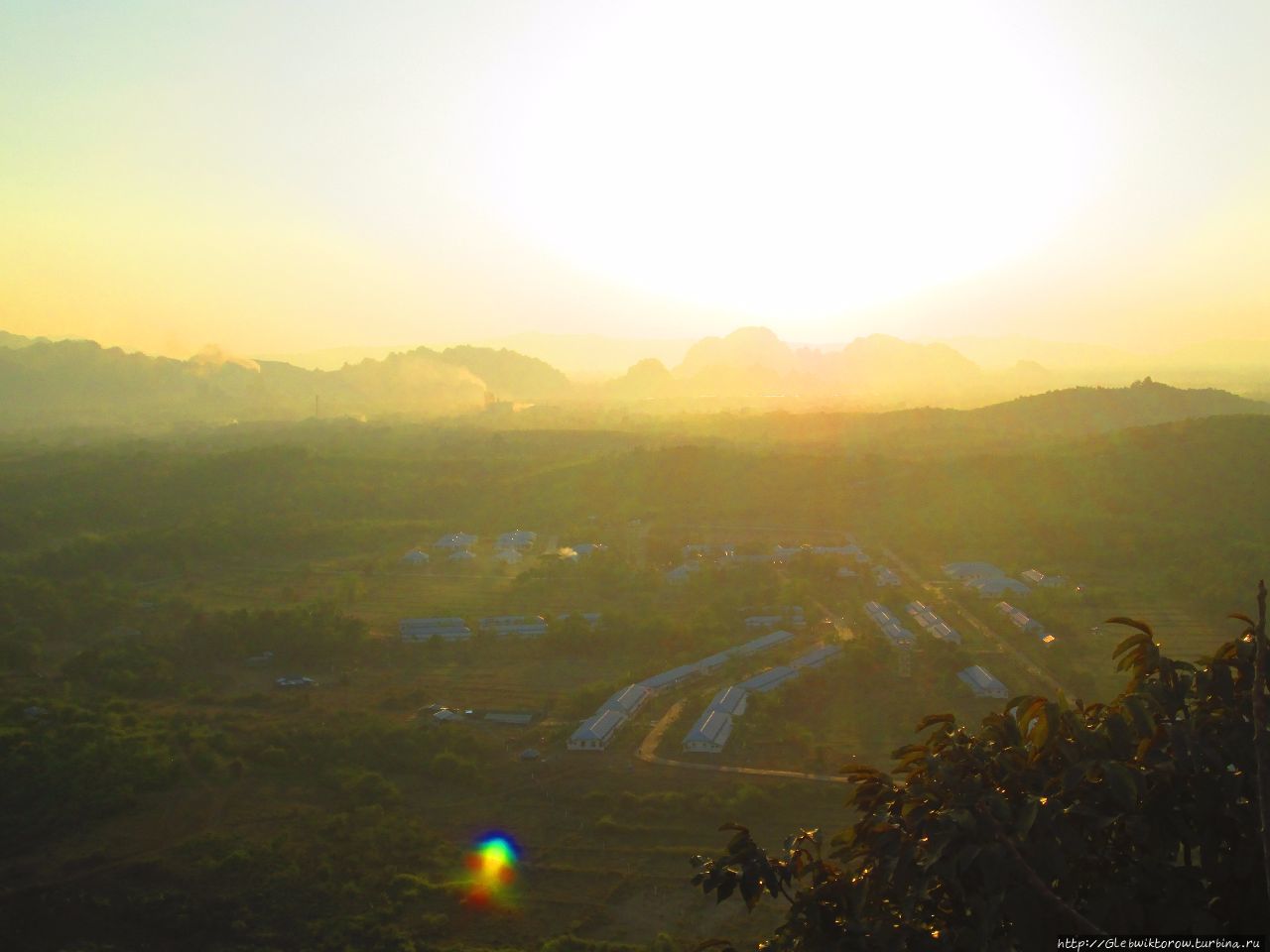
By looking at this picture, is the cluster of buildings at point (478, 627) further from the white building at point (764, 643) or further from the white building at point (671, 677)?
the white building at point (764, 643)

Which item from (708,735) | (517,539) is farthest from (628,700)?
(517,539)

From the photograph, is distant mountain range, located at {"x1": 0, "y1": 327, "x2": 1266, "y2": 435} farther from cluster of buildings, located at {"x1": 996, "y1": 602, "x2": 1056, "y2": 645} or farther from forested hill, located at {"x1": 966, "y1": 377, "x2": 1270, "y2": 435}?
cluster of buildings, located at {"x1": 996, "y1": 602, "x2": 1056, "y2": 645}

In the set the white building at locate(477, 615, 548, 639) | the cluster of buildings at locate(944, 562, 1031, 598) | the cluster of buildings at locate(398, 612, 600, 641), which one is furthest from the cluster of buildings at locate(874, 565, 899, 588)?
the white building at locate(477, 615, 548, 639)

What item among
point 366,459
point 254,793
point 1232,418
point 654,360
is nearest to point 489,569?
point 254,793

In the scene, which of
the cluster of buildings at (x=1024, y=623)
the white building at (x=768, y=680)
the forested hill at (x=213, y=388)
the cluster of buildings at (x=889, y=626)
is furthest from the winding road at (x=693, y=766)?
the forested hill at (x=213, y=388)

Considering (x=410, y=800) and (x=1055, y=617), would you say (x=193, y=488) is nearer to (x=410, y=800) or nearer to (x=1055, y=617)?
(x=410, y=800)
